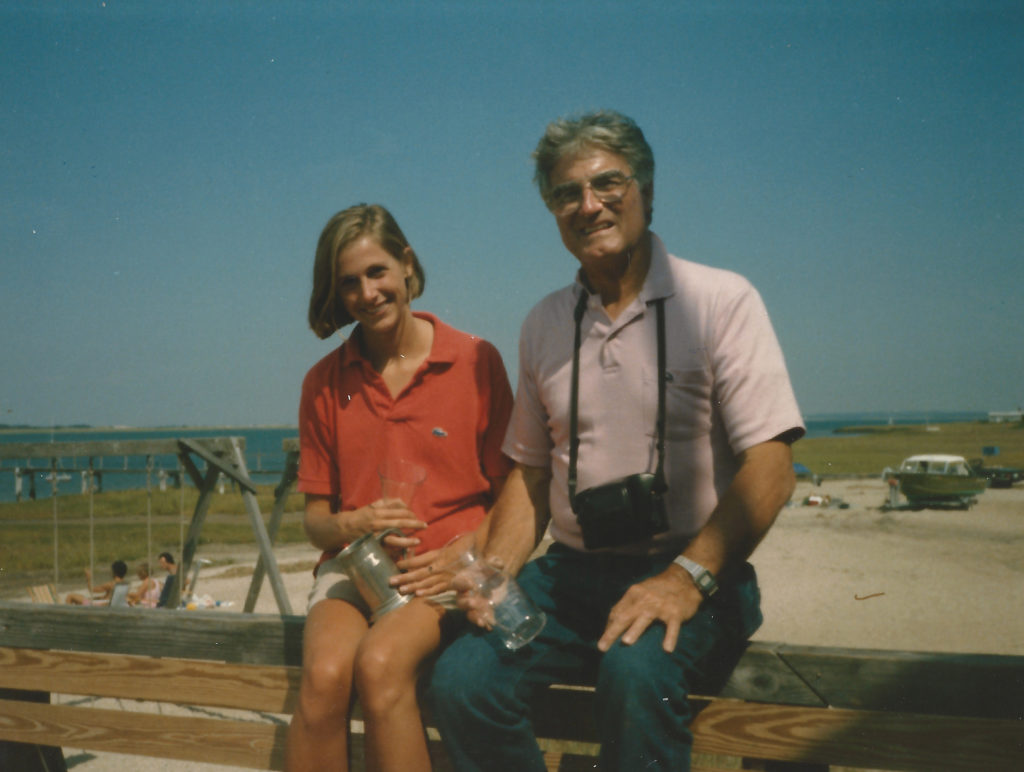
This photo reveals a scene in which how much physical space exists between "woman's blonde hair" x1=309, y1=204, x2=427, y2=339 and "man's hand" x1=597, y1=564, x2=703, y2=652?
1.52m

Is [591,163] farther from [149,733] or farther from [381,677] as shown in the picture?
[149,733]

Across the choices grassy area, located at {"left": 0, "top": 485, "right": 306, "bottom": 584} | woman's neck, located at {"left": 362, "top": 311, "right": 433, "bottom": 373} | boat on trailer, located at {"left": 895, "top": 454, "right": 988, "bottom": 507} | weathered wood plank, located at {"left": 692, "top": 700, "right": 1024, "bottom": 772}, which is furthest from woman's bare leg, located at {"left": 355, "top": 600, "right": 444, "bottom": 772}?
boat on trailer, located at {"left": 895, "top": 454, "right": 988, "bottom": 507}

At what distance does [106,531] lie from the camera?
25984mm

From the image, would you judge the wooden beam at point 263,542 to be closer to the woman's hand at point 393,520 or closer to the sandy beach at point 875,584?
the sandy beach at point 875,584

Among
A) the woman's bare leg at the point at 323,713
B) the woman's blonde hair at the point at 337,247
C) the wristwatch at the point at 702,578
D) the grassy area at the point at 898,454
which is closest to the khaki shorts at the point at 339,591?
the woman's bare leg at the point at 323,713

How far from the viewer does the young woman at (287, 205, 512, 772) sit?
8.35ft

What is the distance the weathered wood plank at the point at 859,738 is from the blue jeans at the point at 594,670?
0.13 m

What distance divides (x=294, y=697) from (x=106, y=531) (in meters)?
26.5

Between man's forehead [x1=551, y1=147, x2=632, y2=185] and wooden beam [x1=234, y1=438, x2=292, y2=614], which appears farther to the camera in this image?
wooden beam [x1=234, y1=438, x2=292, y2=614]

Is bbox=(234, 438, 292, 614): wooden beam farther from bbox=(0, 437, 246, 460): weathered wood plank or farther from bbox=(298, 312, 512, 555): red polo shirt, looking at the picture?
bbox=(298, 312, 512, 555): red polo shirt

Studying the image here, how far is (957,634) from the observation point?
13938 millimetres

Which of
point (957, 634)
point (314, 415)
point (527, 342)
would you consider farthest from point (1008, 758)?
point (957, 634)

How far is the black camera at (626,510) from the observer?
2.26m

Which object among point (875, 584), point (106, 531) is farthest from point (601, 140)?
point (106, 531)
